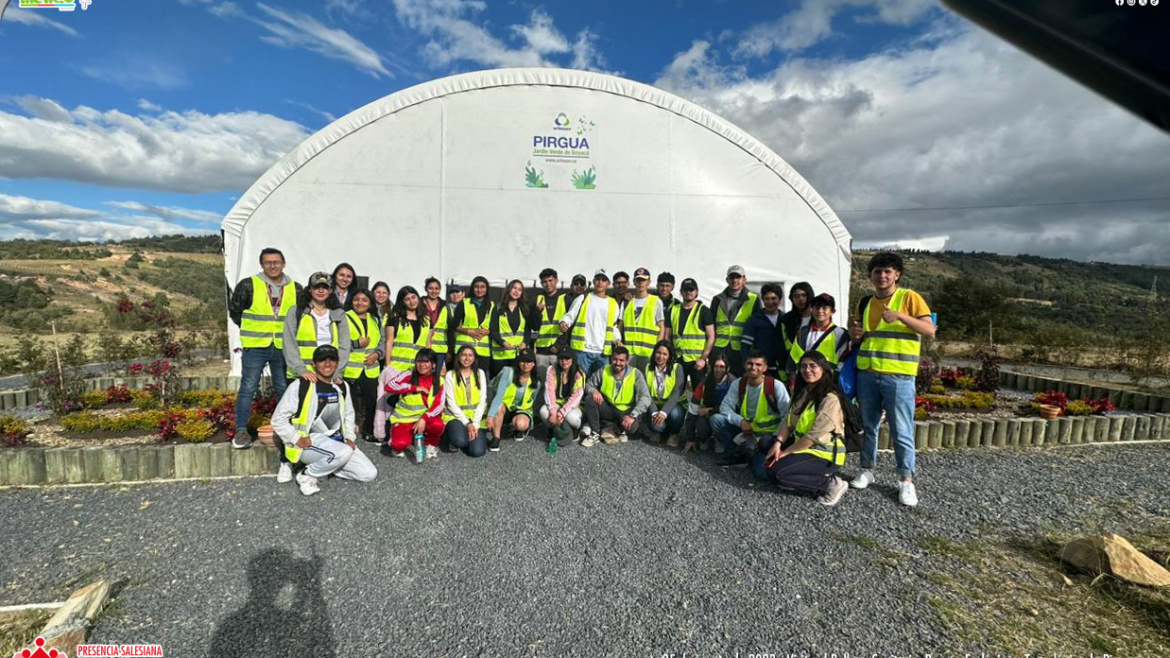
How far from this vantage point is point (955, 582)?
3.48m

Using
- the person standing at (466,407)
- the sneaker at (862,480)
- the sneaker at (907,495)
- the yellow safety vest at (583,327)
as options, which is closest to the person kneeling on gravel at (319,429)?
the person standing at (466,407)

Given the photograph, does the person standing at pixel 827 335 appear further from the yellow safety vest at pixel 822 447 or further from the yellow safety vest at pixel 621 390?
the yellow safety vest at pixel 621 390

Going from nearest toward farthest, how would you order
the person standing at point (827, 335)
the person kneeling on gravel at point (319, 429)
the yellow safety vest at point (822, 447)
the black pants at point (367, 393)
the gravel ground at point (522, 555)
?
the gravel ground at point (522, 555) < the yellow safety vest at point (822, 447) < the person kneeling on gravel at point (319, 429) < the person standing at point (827, 335) < the black pants at point (367, 393)

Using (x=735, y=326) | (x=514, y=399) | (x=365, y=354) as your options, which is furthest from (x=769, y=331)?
(x=365, y=354)

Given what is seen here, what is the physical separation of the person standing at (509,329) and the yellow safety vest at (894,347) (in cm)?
385

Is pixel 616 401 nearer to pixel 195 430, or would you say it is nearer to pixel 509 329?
pixel 509 329

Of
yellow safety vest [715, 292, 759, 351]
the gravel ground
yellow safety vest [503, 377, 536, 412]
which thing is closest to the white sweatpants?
the gravel ground

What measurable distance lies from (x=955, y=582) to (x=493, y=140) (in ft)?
28.4

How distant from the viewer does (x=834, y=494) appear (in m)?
4.63

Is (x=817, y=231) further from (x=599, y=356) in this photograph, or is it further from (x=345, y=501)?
(x=345, y=501)

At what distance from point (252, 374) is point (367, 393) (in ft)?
3.83

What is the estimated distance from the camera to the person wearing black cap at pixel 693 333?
6547 mm

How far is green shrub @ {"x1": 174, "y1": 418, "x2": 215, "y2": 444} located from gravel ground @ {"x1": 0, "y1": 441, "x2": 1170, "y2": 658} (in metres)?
0.60

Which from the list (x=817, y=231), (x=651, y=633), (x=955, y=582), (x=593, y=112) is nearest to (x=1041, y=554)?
(x=955, y=582)
